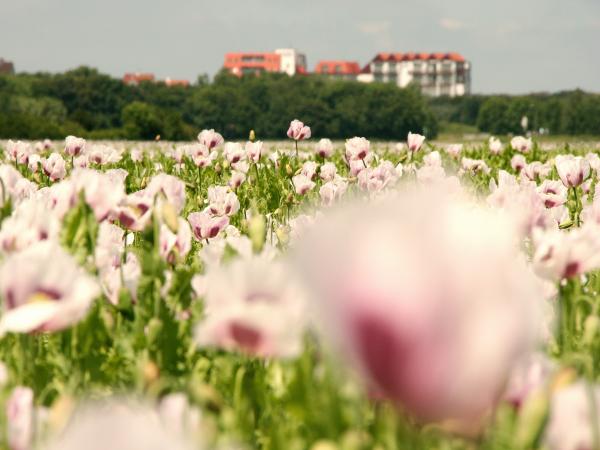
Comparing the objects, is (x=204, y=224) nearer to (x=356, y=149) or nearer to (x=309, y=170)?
(x=309, y=170)

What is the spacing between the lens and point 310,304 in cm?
82

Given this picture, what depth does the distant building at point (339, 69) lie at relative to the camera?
193 m

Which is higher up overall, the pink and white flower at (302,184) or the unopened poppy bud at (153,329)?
the pink and white flower at (302,184)

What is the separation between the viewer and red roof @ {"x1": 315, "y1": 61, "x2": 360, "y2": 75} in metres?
193

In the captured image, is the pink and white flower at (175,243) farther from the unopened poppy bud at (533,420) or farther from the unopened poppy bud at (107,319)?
the unopened poppy bud at (533,420)

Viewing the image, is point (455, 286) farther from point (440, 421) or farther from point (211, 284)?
point (211, 284)

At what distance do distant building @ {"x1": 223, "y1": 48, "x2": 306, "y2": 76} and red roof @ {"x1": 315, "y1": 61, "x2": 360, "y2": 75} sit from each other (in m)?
4.06

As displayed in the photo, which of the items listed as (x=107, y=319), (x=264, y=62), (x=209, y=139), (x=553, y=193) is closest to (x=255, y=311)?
(x=107, y=319)

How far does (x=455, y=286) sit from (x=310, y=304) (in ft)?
0.50

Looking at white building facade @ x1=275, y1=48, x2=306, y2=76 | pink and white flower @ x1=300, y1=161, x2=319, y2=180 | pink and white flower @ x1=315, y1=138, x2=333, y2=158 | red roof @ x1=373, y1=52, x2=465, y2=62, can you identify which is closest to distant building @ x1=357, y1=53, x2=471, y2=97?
red roof @ x1=373, y1=52, x2=465, y2=62

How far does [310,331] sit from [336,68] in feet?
641

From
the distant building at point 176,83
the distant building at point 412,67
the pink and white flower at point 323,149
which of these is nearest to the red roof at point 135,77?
the distant building at point 176,83

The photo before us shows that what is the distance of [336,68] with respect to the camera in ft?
637

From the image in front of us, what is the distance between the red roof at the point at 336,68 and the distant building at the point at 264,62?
13.3 ft
